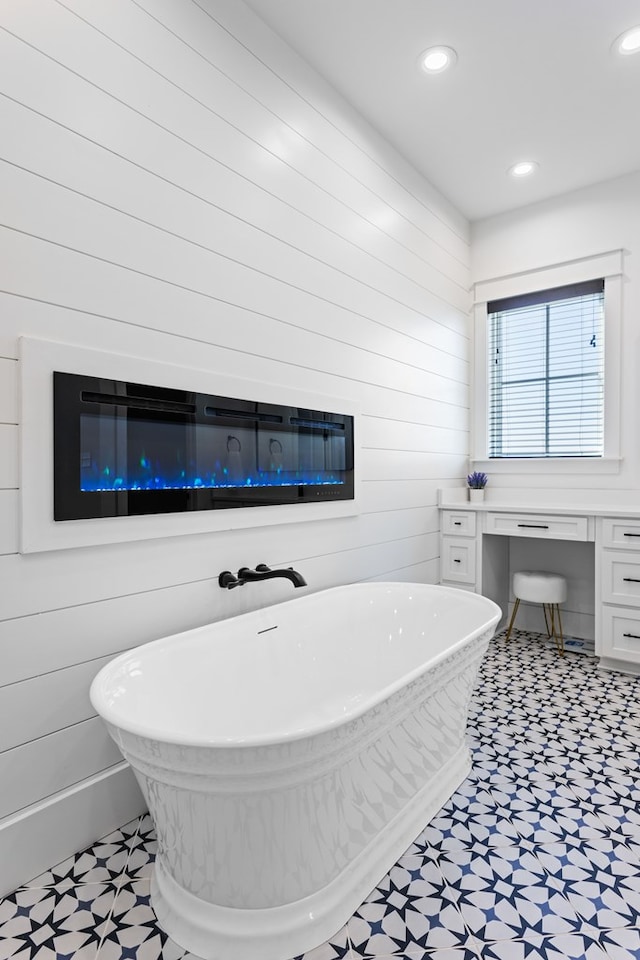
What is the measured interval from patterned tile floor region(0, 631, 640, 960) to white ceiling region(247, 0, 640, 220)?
9.80 ft

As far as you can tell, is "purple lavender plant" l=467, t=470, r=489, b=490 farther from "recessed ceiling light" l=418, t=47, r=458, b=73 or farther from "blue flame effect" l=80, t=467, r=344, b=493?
"recessed ceiling light" l=418, t=47, r=458, b=73

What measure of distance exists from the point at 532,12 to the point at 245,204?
1.44 m

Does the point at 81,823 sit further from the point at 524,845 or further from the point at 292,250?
the point at 292,250

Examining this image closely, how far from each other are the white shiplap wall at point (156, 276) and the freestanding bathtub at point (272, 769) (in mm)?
254

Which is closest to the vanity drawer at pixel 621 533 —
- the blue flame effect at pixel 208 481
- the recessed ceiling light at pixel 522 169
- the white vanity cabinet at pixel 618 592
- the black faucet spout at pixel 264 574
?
the white vanity cabinet at pixel 618 592

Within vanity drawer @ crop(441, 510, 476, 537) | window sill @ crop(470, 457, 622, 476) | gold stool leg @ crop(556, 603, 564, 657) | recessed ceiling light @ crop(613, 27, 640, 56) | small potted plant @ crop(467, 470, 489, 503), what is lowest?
gold stool leg @ crop(556, 603, 564, 657)

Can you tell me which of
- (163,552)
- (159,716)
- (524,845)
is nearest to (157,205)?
(163,552)

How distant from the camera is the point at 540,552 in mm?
3672

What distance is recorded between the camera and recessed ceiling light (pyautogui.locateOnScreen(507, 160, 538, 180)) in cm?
323

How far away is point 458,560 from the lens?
3.48 metres

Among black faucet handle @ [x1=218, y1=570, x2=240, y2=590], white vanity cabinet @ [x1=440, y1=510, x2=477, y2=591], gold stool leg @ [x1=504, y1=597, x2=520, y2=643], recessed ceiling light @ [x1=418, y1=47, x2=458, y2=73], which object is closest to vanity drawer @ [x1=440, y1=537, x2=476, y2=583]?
white vanity cabinet @ [x1=440, y1=510, x2=477, y2=591]

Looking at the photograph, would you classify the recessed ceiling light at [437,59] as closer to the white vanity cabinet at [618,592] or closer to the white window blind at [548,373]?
the white window blind at [548,373]

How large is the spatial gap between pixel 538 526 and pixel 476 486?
2.16 ft

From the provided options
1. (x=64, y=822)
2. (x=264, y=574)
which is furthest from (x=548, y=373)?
(x=64, y=822)
